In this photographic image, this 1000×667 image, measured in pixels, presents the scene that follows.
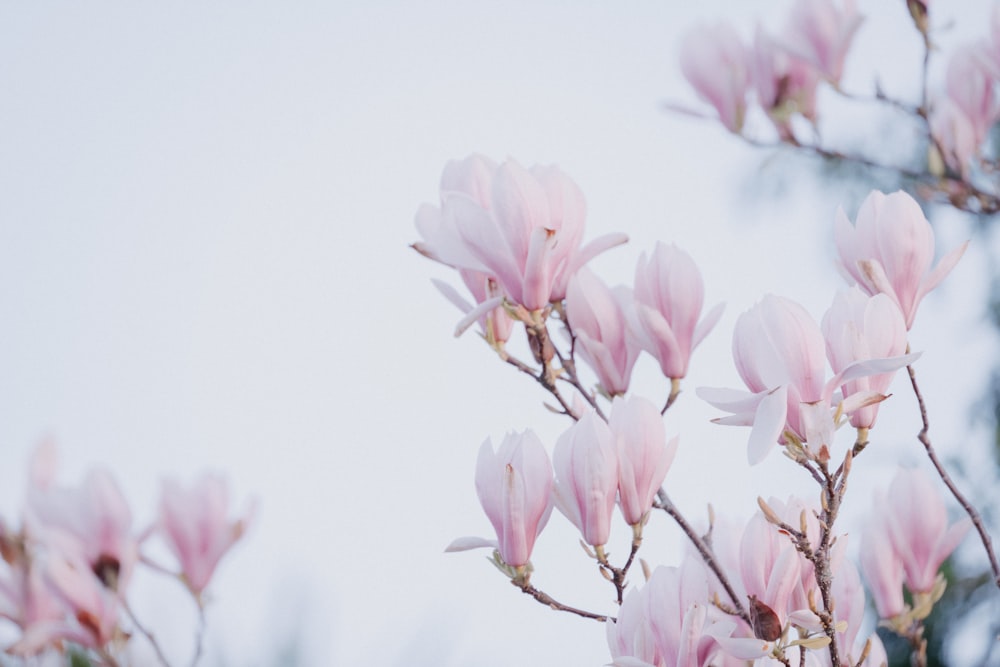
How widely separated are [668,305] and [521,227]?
118 mm

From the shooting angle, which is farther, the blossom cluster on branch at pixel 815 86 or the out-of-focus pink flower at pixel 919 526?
the blossom cluster on branch at pixel 815 86

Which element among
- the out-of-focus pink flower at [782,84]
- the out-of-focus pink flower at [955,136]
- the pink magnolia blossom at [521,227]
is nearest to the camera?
the pink magnolia blossom at [521,227]

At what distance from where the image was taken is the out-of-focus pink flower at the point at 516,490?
62 centimetres

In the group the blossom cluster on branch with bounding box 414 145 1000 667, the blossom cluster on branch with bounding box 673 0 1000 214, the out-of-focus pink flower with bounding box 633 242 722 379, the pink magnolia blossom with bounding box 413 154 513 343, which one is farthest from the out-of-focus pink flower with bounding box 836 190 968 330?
the blossom cluster on branch with bounding box 673 0 1000 214

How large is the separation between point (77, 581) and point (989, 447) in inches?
39.3

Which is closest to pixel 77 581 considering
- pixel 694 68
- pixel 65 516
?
pixel 65 516

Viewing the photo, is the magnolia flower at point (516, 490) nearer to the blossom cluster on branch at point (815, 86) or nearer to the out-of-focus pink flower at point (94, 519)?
the out-of-focus pink flower at point (94, 519)

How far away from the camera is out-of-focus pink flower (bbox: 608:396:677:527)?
2.05ft

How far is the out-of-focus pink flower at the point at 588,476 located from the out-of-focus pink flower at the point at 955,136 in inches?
28.2

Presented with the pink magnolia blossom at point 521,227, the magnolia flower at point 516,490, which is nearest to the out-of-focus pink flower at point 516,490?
the magnolia flower at point 516,490

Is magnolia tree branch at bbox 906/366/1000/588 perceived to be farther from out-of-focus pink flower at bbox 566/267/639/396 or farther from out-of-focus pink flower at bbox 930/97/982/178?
out-of-focus pink flower at bbox 930/97/982/178

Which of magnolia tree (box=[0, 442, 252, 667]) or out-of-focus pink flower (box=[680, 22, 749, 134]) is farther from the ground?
out-of-focus pink flower (box=[680, 22, 749, 134])

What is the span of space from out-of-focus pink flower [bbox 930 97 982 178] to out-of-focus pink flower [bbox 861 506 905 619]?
527 millimetres

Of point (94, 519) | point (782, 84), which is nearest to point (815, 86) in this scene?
point (782, 84)
